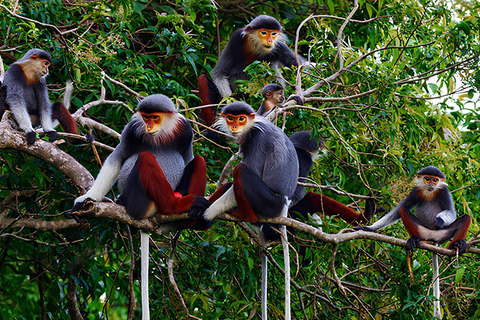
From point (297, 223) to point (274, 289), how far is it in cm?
89

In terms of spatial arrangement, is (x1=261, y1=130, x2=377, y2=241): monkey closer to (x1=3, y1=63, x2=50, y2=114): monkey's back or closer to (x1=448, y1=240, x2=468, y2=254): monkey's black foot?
(x1=448, y1=240, x2=468, y2=254): monkey's black foot

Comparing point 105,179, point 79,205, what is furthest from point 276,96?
point 79,205

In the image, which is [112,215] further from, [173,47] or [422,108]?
[422,108]

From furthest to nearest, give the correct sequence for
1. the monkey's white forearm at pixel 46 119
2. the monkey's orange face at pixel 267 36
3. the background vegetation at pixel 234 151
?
the monkey's orange face at pixel 267 36 → the monkey's white forearm at pixel 46 119 → the background vegetation at pixel 234 151

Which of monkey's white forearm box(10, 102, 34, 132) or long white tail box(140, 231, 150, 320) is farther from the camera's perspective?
monkey's white forearm box(10, 102, 34, 132)

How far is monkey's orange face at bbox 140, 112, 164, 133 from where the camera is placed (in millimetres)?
3441

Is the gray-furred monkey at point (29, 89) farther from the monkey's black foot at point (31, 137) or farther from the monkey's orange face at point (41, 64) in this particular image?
the monkey's black foot at point (31, 137)

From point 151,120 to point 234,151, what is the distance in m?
1.17

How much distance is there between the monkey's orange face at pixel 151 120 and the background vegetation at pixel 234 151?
20.0 inches

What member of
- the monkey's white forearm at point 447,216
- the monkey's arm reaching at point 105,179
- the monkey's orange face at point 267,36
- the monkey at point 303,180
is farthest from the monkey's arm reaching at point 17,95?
the monkey's white forearm at point 447,216

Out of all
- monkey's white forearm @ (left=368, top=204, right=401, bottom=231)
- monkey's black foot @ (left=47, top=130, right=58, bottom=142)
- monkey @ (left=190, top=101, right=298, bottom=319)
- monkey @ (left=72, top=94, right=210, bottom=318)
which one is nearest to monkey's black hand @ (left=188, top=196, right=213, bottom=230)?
monkey @ (left=72, top=94, right=210, bottom=318)

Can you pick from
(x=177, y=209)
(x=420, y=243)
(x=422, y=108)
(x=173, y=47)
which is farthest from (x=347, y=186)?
(x=177, y=209)

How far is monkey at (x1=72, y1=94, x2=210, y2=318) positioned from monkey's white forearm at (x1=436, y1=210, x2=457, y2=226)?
1.70 metres

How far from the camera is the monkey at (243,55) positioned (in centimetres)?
555
